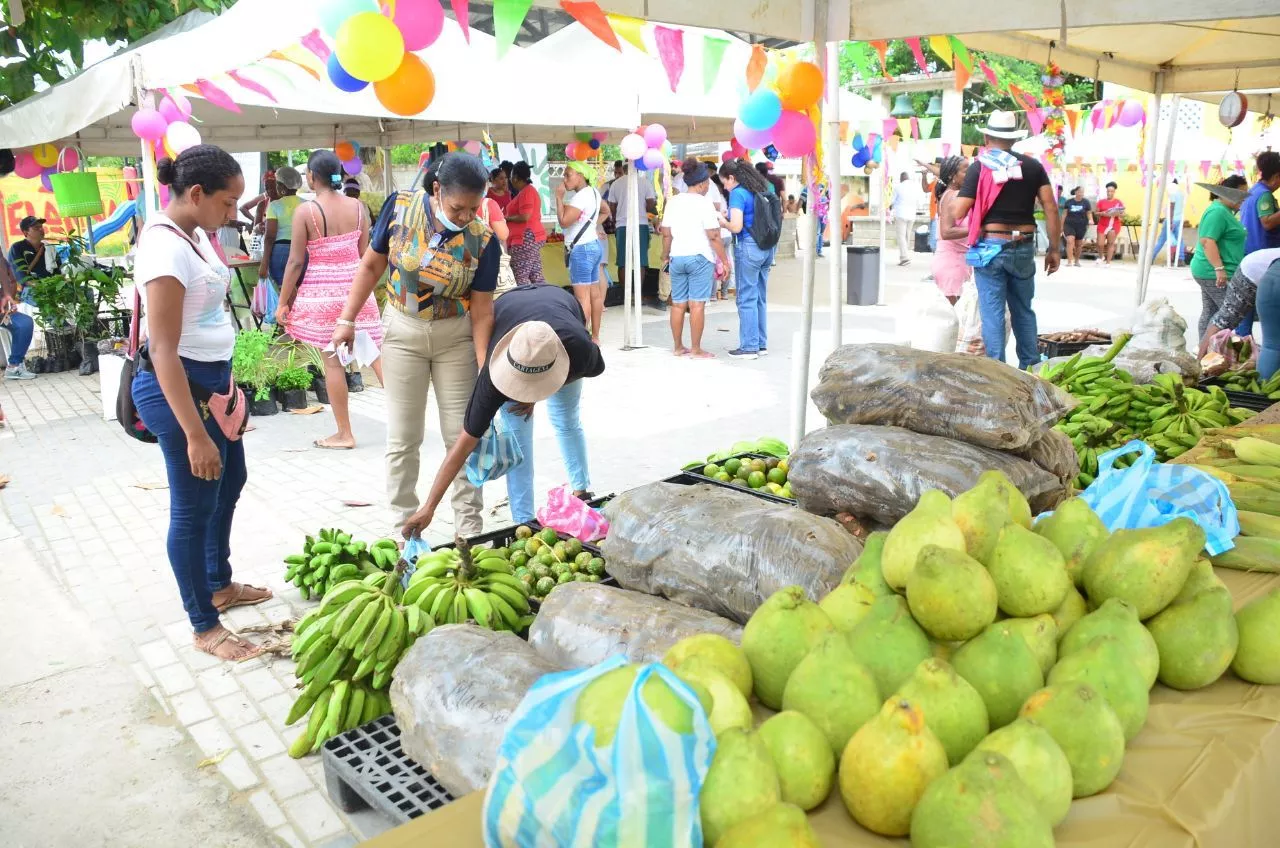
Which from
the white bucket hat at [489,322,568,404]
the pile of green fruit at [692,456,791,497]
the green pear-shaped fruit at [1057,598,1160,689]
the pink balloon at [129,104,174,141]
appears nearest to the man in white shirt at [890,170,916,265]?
the pink balloon at [129,104,174,141]

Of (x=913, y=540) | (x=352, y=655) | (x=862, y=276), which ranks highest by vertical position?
(x=913, y=540)

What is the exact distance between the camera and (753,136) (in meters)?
4.85

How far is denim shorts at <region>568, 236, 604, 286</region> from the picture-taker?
11016mm

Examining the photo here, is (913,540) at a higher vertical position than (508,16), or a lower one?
lower

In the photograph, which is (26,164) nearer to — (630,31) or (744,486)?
(630,31)

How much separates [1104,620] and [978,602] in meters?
0.27

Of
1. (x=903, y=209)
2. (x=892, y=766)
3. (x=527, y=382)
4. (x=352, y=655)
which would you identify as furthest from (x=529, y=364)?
(x=903, y=209)

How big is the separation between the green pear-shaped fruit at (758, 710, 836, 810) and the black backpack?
9201 millimetres

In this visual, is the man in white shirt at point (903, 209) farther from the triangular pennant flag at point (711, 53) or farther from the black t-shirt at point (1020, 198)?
the triangular pennant flag at point (711, 53)

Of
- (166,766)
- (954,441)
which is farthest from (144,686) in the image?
(954,441)

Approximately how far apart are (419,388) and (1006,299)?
4636mm

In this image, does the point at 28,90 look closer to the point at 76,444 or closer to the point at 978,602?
the point at 76,444

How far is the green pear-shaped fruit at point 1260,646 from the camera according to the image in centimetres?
190

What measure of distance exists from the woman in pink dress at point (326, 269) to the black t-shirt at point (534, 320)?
10.7 feet
